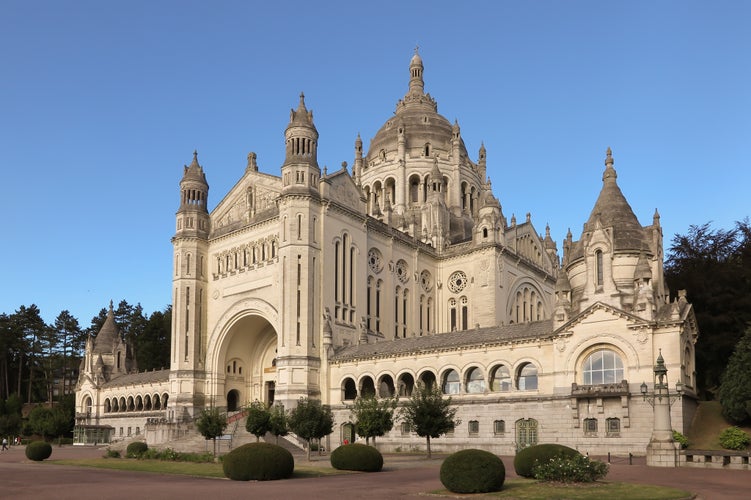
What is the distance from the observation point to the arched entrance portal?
74.2 m

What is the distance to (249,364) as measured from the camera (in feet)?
250

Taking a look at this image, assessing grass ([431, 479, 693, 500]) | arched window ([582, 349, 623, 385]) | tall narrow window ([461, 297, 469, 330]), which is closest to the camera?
grass ([431, 479, 693, 500])

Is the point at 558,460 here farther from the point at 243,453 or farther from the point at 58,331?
the point at 58,331

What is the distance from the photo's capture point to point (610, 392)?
150 ft

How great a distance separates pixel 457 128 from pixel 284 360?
4501 centimetres

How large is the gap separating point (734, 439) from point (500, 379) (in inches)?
627

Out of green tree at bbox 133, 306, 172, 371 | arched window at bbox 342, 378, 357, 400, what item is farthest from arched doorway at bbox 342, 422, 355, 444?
green tree at bbox 133, 306, 172, 371

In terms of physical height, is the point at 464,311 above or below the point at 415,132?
below

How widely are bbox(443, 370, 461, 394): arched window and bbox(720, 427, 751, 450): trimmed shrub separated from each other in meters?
18.6

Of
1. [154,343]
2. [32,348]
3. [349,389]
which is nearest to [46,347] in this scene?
[32,348]

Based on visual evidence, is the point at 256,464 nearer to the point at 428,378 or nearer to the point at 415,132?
the point at 428,378

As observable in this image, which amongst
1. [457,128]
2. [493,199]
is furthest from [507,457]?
[457,128]

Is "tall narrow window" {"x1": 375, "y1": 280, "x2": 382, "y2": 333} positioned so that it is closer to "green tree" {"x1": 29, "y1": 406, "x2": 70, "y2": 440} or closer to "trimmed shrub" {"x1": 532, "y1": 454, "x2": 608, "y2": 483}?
"green tree" {"x1": 29, "y1": 406, "x2": 70, "y2": 440}

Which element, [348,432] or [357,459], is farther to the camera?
[348,432]
